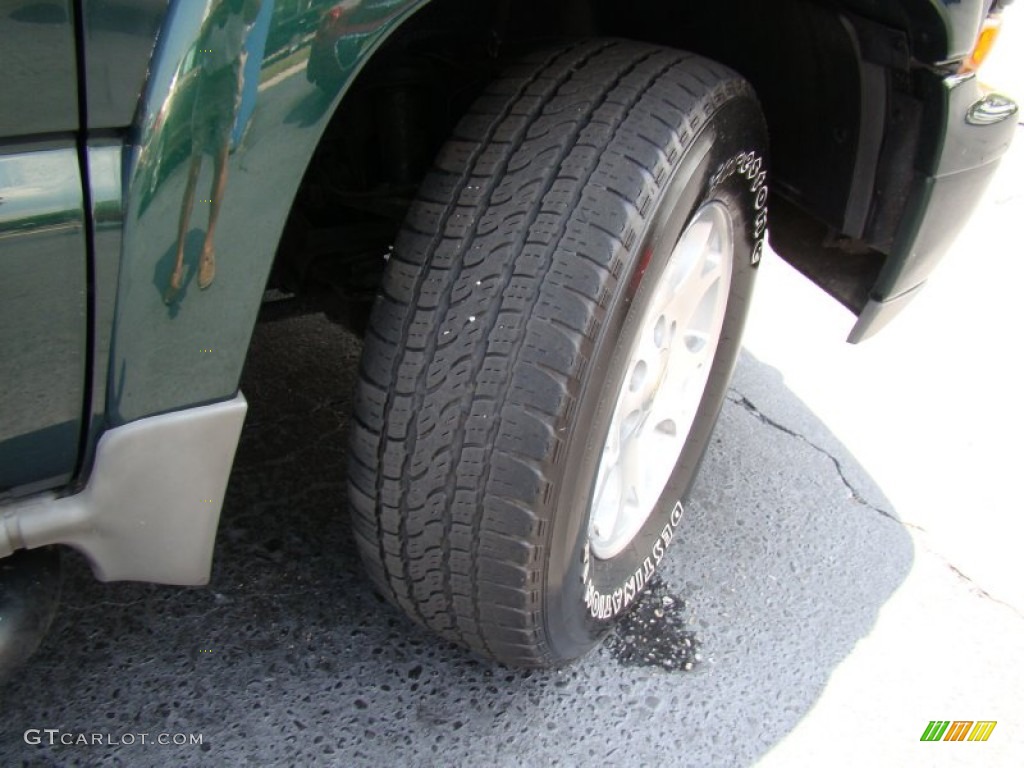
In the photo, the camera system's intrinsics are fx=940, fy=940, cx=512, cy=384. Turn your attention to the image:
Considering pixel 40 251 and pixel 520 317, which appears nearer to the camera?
pixel 40 251

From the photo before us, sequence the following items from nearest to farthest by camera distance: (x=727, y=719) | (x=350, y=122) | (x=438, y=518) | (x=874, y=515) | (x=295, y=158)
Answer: (x=295, y=158)
(x=438, y=518)
(x=350, y=122)
(x=727, y=719)
(x=874, y=515)

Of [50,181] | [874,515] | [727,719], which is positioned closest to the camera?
[50,181]

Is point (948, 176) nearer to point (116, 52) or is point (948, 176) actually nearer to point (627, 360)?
point (627, 360)

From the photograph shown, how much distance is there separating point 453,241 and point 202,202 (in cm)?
40

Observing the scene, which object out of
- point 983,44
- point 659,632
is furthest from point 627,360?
point 983,44

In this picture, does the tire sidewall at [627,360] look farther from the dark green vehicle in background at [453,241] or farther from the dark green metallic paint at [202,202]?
the dark green metallic paint at [202,202]

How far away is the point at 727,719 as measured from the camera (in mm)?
1778

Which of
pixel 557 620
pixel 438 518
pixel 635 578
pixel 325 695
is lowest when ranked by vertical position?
pixel 325 695

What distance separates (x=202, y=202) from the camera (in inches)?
40.1

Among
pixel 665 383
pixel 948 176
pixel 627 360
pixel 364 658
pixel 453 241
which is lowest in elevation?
pixel 364 658

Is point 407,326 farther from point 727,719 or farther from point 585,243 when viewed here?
point 727,719

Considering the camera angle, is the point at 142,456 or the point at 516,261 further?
the point at 516,261

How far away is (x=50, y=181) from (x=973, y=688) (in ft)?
6.31

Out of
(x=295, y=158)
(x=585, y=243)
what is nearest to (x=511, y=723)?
(x=585, y=243)
